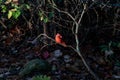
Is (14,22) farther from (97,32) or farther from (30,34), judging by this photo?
(97,32)

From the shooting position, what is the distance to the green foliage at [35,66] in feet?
15.5

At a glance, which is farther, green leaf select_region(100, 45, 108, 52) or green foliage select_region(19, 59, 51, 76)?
green leaf select_region(100, 45, 108, 52)

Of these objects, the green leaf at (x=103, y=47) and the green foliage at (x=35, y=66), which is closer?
the green foliage at (x=35, y=66)

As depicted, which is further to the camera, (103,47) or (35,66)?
(103,47)

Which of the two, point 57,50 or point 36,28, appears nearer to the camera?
point 57,50

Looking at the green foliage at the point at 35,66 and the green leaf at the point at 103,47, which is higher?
the green leaf at the point at 103,47

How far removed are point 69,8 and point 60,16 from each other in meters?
0.26

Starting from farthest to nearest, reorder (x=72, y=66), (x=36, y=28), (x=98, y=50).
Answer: (x=36, y=28) < (x=98, y=50) < (x=72, y=66)

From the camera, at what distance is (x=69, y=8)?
5.49 meters

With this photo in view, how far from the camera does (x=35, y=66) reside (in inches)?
187

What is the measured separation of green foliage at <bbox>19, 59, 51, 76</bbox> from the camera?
473 centimetres

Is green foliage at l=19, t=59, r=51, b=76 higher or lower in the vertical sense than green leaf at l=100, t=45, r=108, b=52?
lower

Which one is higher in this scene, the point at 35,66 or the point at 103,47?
the point at 103,47

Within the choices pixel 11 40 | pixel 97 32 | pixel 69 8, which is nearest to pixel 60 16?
pixel 69 8
